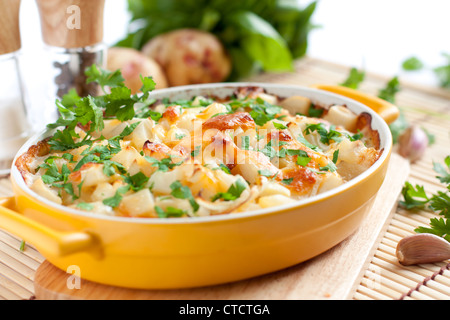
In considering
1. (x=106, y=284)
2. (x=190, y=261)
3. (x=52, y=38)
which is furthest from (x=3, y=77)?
(x=190, y=261)

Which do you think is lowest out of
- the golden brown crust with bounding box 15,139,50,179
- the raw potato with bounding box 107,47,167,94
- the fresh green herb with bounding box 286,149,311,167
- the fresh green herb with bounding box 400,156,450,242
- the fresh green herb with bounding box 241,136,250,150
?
→ the raw potato with bounding box 107,47,167,94

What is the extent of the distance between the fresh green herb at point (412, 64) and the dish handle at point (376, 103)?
6.01 feet

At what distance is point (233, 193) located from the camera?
1633mm

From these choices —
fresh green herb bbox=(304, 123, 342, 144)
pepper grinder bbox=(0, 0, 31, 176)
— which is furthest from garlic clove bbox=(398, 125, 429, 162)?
pepper grinder bbox=(0, 0, 31, 176)

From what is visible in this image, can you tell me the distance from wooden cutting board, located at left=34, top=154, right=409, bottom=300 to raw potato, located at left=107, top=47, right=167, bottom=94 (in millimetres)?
1786

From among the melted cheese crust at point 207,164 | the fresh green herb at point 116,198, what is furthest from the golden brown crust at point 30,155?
the fresh green herb at point 116,198

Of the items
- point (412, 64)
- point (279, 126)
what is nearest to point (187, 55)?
point (279, 126)

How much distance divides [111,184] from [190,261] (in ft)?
1.29

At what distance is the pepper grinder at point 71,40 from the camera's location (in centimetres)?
252

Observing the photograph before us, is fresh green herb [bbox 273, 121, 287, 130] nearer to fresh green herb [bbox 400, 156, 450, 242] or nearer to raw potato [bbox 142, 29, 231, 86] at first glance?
fresh green herb [bbox 400, 156, 450, 242]

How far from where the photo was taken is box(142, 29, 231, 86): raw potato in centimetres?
354

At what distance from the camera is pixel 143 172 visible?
1.75 meters

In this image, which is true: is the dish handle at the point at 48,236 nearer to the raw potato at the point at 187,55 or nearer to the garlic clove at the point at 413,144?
the garlic clove at the point at 413,144
